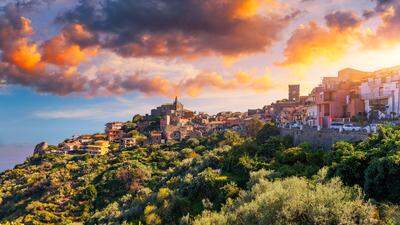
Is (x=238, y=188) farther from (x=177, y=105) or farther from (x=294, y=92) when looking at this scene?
(x=177, y=105)

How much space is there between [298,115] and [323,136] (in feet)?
103

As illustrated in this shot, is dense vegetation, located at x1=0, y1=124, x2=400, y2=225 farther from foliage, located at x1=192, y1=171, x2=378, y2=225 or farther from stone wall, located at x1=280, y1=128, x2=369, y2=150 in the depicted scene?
stone wall, located at x1=280, y1=128, x2=369, y2=150

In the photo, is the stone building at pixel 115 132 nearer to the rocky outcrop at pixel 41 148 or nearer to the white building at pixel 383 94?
the rocky outcrop at pixel 41 148

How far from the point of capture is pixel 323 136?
103 ft

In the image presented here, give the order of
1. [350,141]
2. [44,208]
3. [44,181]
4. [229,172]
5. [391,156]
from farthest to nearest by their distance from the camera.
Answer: [44,181] < [44,208] < [229,172] < [350,141] < [391,156]

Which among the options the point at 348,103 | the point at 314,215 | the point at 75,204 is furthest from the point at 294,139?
the point at 75,204

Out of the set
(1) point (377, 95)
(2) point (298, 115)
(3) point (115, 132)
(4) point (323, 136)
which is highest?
(1) point (377, 95)

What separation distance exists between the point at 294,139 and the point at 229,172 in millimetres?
7625

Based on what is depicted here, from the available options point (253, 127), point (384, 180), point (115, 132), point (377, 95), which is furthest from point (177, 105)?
point (384, 180)

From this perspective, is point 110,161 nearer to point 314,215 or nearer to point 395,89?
point 395,89

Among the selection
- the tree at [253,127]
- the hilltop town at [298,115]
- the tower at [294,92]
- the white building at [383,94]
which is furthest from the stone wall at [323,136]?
the tower at [294,92]

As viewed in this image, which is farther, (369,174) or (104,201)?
(104,201)

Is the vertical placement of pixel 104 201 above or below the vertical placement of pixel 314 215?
below

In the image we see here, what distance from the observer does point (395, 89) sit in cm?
3328
